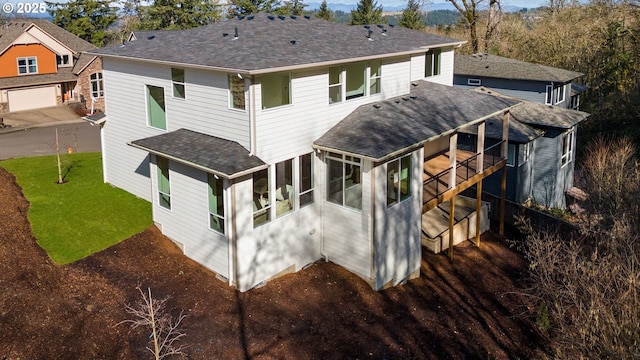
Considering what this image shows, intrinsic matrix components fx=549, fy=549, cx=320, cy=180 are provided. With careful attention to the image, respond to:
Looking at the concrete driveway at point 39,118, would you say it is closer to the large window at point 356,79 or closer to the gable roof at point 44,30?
the gable roof at point 44,30

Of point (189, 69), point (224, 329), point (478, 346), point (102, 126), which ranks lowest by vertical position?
point (478, 346)

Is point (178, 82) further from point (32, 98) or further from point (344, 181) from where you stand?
point (32, 98)

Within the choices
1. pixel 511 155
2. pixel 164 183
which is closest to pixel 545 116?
pixel 511 155

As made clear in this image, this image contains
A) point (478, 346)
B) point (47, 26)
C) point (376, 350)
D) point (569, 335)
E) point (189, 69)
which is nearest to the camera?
point (569, 335)

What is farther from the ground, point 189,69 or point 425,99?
point 189,69

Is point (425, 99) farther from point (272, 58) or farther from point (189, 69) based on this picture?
point (189, 69)

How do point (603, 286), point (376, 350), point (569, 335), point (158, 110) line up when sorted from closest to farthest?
point (569, 335) → point (603, 286) → point (376, 350) → point (158, 110)

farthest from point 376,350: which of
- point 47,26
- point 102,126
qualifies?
point 47,26
